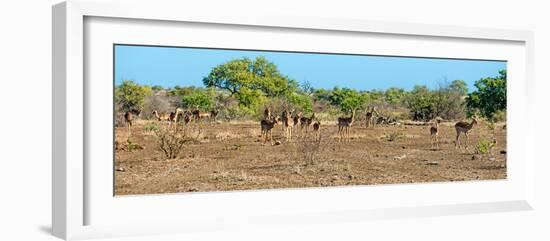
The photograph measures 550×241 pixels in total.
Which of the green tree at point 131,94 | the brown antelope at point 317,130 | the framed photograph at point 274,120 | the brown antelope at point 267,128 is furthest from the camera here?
the brown antelope at point 317,130

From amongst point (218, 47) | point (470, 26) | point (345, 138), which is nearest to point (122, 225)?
point (218, 47)

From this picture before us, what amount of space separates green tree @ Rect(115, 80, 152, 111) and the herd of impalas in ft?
0.23

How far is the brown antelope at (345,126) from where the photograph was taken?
1102 centimetres

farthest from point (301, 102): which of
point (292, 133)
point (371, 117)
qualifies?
point (371, 117)

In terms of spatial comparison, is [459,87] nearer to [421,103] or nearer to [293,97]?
[421,103]

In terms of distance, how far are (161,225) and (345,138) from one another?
266 centimetres

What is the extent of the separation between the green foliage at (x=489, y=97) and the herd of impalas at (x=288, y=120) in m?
0.65

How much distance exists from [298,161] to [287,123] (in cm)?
48

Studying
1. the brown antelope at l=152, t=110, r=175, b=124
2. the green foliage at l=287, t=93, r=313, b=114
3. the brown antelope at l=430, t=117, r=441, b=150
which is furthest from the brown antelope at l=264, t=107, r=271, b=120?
the brown antelope at l=430, t=117, r=441, b=150

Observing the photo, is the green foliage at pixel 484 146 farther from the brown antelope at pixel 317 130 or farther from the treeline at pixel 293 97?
the brown antelope at pixel 317 130

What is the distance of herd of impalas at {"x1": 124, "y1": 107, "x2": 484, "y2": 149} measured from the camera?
10083 mm

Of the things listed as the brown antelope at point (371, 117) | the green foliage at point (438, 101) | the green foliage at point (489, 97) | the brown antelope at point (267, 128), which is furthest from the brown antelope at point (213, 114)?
the green foliage at point (489, 97)

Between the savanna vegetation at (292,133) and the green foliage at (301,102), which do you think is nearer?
the savanna vegetation at (292,133)

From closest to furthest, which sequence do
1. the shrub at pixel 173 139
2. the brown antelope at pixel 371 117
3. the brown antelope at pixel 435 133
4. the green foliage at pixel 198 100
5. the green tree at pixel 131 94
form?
the green tree at pixel 131 94 → the shrub at pixel 173 139 → the green foliage at pixel 198 100 → the brown antelope at pixel 371 117 → the brown antelope at pixel 435 133
